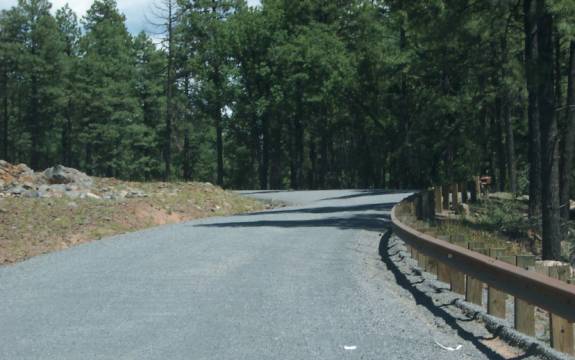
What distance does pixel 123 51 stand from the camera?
72.6 m

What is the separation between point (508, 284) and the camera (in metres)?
6.55

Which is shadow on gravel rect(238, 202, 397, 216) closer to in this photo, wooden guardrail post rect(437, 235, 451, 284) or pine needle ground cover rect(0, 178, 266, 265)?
pine needle ground cover rect(0, 178, 266, 265)

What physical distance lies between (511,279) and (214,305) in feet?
11.3

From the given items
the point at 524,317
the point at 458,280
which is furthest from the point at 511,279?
the point at 458,280

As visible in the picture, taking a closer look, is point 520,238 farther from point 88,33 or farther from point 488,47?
point 88,33

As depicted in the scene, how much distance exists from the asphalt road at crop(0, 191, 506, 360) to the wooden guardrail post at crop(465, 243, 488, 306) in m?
0.61

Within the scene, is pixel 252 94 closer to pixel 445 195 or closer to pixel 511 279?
pixel 445 195

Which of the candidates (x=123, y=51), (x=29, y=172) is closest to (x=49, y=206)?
(x=29, y=172)

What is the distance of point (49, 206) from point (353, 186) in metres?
64.1

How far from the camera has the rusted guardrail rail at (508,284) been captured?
5.55 metres

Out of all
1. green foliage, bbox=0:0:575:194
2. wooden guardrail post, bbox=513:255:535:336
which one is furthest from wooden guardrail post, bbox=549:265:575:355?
green foliage, bbox=0:0:575:194

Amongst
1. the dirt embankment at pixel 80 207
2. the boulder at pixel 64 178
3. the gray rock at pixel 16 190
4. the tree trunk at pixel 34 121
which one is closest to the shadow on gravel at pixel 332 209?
the dirt embankment at pixel 80 207

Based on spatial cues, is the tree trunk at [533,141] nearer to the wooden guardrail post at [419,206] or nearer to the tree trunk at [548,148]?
the tree trunk at [548,148]

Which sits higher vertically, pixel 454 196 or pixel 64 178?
pixel 64 178
